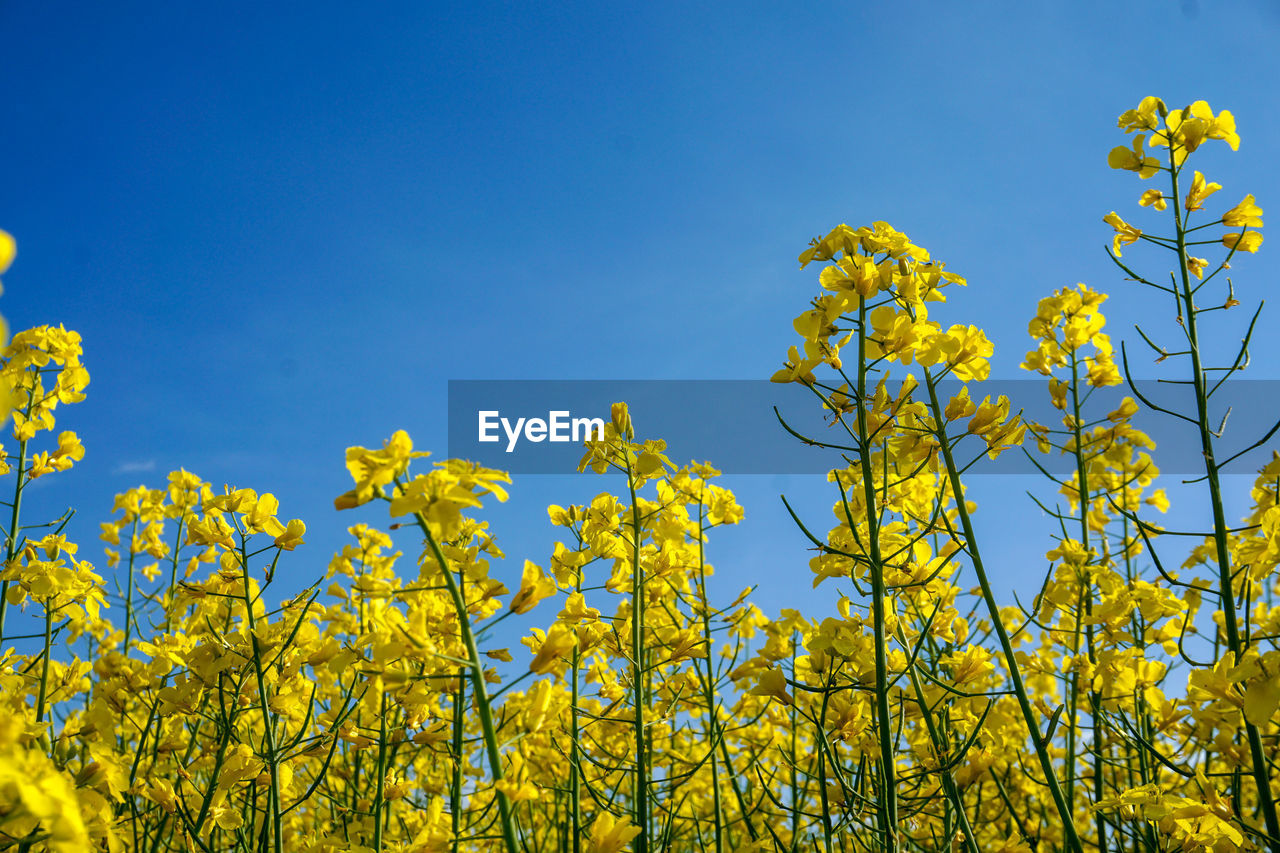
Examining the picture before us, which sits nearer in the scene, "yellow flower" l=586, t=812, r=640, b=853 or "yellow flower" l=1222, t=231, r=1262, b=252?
"yellow flower" l=586, t=812, r=640, b=853

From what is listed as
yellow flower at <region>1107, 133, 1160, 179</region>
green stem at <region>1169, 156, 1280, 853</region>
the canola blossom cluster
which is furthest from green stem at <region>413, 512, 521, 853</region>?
yellow flower at <region>1107, 133, 1160, 179</region>

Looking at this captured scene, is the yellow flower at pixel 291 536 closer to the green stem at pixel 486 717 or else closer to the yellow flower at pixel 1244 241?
the green stem at pixel 486 717

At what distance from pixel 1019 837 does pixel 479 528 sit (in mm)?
2301

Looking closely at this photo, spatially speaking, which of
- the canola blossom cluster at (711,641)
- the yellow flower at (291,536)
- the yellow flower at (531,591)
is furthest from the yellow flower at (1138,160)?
the yellow flower at (291,536)

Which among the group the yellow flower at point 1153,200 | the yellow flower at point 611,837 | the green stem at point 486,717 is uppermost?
the yellow flower at point 1153,200

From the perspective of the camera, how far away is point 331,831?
472 centimetres

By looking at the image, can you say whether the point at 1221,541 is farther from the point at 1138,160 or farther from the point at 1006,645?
the point at 1138,160

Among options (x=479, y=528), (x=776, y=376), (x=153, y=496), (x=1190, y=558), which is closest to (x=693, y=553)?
(x=479, y=528)

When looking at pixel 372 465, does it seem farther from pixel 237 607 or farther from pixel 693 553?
pixel 693 553

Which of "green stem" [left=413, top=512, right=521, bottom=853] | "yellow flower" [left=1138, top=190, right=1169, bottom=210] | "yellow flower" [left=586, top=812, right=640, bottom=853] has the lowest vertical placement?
"yellow flower" [left=586, top=812, right=640, bottom=853]

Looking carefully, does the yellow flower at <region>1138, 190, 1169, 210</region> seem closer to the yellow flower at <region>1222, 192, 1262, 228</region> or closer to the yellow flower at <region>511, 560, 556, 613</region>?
the yellow flower at <region>1222, 192, 1262, 228</region>

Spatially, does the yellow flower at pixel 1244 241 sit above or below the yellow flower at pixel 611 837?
above

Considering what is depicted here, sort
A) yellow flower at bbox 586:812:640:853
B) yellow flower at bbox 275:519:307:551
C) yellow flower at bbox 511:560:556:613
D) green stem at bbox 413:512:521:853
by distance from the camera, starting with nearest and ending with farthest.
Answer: green stem at bbox 413:512:521:853 → yellow flower at bbox 511:560:556:613 → yellow flower at bbox 586:812:640:853 → yellow flower at bbox 275:519:307:551

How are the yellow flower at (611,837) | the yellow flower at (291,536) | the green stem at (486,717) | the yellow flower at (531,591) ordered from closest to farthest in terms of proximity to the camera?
1. the green stem at (486,717)
2. the yellow flower at (531,591)
3. the yellow flower at (611,837)
4. the yellow flower at (291,536)
